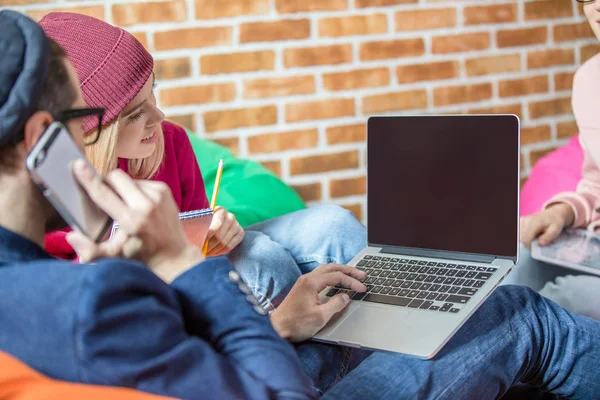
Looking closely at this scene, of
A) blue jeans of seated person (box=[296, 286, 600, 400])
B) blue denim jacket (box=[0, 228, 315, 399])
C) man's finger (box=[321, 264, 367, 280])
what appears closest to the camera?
blue denim jacket (box=[0, 228, 315, 399])

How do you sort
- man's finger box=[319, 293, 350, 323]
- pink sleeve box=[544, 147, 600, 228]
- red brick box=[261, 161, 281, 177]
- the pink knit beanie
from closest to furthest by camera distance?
man's finger box=[319, 293, 350, 323] < the pink knit beanie < pink sleeve box=[544, 147, 600, 228] < red brick box=[261, 161, 281, 177]

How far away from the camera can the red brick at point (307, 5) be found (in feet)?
6.81

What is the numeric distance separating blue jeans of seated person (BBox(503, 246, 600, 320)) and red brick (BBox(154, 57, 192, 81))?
1071 millimetres

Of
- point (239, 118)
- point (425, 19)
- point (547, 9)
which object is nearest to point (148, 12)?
point (239, 118)

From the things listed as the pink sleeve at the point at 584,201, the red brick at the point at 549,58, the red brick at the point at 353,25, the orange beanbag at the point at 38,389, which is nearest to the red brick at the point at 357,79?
the red brick at the point at 353,25

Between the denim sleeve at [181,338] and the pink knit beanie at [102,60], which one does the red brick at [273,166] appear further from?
the denim sleeve at [181,338]

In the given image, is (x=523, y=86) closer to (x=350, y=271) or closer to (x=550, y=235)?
(x=550, y=235)

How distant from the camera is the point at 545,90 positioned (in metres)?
2.43

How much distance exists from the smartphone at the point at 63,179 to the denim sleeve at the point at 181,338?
8 centimetres

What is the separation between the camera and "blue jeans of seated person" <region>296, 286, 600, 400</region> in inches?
36.1

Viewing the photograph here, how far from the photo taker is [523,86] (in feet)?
7.88

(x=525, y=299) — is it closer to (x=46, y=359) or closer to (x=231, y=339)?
(x=231, y=339)

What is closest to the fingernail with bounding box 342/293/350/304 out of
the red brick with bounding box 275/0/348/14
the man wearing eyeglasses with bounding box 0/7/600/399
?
the man wearing eyeglasses with bounding box 0/7/600/399

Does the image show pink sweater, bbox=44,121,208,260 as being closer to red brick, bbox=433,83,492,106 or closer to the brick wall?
the brick wall
